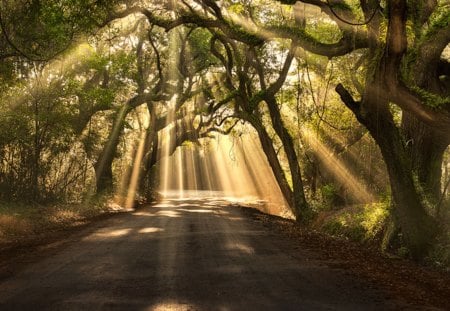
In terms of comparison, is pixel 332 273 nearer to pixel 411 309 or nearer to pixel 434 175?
pixel 411 309

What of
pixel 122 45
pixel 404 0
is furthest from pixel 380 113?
pixel 122 45

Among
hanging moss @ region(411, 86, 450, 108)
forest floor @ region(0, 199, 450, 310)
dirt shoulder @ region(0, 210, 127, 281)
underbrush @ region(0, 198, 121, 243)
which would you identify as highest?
hanging moss @ region(411, 86, 450, 108)

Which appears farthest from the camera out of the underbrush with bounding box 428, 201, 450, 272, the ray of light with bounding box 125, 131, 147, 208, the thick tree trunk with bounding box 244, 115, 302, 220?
the ray of light with bounding box 125, 131, 147, 208

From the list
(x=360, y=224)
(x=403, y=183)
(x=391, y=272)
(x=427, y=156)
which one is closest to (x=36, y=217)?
(x=360, y=224)

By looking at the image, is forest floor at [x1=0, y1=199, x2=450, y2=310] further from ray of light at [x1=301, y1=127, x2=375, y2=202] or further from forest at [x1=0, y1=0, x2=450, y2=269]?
ray of light at [x1=301, y1=127, x2=375, y2=202]

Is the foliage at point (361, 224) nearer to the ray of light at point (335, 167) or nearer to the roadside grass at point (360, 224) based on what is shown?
the roadside grass at point (360, 224)

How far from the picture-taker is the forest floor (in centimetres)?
624

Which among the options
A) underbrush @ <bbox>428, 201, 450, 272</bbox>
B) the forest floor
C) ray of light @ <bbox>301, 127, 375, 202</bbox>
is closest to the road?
the forest floor

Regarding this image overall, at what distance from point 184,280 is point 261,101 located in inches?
638

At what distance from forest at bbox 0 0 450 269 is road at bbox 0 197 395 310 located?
3429mm

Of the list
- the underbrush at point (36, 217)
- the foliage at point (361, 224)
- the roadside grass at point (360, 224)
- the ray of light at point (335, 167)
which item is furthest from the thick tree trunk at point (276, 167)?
the underbrush at point (36, 217)

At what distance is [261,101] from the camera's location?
22.9 m

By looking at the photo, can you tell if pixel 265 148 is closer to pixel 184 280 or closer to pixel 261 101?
pixel 261 101

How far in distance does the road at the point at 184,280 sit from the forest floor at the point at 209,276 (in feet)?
0.05
